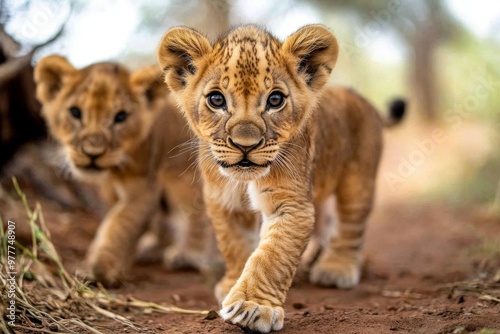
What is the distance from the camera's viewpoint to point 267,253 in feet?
12.8

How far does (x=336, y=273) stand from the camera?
5.92 meters

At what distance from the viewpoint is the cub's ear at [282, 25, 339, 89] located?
14.2ft

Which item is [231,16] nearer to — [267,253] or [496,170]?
[496,170]

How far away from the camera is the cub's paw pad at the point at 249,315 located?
3.58m

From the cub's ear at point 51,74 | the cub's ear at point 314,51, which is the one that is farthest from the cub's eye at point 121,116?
the cub's ear at point 314,51

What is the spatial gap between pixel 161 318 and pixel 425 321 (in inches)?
66.4

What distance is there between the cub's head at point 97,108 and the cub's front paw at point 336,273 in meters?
2.09

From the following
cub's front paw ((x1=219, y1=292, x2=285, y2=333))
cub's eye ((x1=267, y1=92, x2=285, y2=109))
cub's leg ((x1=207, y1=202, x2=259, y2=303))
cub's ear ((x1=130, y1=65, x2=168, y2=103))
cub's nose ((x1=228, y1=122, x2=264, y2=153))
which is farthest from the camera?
cub's ear ((x1=130, y1=65, x2=168, y2=103))

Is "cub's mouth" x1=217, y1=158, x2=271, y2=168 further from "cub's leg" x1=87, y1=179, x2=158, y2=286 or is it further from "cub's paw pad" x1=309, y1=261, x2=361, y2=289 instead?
"cub's leg" x1=87, y1=179, x2=158, y2=286

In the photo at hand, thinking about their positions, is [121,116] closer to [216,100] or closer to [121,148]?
[121,148]

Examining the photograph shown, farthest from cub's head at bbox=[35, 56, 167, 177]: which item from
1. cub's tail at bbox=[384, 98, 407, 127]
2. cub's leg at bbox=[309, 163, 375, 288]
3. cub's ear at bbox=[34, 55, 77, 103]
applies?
cub's tail at bbox=[384, 98, 407, 127]

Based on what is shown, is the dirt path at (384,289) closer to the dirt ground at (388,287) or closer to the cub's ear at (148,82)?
the dirt ground at (388,287)

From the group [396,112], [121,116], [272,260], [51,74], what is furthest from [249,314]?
[396,112]

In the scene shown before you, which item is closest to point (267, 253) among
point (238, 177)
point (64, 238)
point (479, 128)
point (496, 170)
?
point (238, 177)
